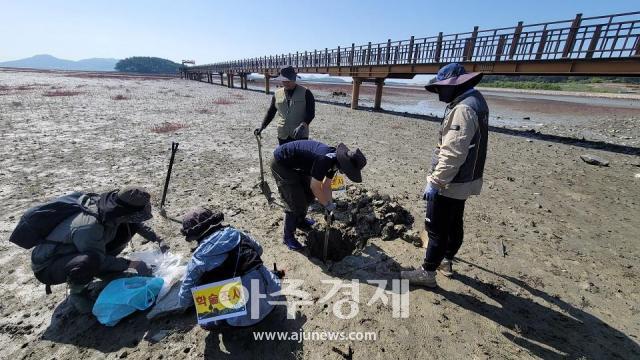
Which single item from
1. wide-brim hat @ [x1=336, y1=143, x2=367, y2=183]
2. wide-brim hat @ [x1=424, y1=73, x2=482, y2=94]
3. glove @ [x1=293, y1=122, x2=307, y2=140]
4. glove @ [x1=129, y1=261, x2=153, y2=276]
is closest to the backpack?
glove @ [x1=129, y1=261, x2=153, y2=276]

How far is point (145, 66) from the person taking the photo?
138500 millimetres

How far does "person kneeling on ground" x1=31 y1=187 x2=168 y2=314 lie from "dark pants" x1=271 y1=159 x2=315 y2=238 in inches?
61.4

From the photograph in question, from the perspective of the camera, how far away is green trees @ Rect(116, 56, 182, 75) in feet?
448

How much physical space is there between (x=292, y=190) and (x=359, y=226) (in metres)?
1.34

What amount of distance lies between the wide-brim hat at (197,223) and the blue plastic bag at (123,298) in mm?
812

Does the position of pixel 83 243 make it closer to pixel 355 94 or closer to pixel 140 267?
pixel 140 267

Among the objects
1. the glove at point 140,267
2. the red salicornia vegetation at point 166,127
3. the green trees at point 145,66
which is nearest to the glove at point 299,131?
the glove at point 140,267

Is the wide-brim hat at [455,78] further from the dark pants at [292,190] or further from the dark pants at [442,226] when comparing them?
the dark pants at [292,190]

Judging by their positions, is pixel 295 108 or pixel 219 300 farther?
pixel 295 108

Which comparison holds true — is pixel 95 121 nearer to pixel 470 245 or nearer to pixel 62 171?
pixel 62 171

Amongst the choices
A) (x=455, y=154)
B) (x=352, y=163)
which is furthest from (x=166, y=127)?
(x=455, y=154)

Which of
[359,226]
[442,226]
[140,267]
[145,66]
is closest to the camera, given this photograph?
[442,226]

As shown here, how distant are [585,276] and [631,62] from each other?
35.7 feet

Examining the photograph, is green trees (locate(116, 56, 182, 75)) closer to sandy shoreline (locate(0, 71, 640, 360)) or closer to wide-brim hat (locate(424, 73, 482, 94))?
sandy shoreline (locate(0, 71, 640, 360))
